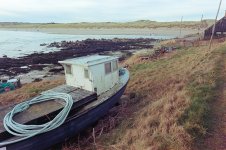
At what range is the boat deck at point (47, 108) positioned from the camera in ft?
27.1

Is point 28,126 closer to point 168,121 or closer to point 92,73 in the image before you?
point 92,73

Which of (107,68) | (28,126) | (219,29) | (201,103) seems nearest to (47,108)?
(28,126)

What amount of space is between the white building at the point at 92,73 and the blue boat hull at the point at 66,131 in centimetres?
83

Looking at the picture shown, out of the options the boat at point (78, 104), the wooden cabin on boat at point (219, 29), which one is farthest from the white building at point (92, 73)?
the wooden cabin on boat at point (219, 29)

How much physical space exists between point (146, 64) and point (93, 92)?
1247 centimetres

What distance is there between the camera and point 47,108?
9.05 m

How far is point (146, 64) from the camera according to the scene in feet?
72.5

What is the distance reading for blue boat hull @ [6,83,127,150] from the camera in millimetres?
7426

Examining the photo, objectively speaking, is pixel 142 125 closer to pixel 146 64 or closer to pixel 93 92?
pixel 93 92

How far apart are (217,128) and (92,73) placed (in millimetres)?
5447

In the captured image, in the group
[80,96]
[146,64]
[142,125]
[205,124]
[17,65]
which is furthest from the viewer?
[17,65]

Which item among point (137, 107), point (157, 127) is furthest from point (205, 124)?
point (137, 107)

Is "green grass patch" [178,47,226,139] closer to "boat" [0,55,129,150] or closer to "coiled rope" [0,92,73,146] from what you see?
"boat" [0,55,129,150]

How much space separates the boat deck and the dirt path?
4918mm
